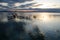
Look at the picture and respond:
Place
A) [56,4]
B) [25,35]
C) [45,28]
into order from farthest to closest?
Result: [56,4] → [45,28] → [25,35]

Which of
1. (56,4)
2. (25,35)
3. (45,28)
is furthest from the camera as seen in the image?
(56,4)

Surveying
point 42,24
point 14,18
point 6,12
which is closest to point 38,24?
point 42,24

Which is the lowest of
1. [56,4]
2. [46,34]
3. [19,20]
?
[46,34]

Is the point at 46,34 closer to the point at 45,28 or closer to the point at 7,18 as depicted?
the point at 45,28

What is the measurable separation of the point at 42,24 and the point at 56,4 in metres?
0.49

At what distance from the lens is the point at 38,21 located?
2928 millimetres

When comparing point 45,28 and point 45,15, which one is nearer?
point 45,28

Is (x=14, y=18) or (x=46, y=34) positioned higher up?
(x=14, y=18)

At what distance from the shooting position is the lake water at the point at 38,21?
106 inches

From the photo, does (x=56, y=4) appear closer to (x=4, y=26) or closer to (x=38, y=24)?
(x=38, y=24)

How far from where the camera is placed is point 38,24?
2.85 meters

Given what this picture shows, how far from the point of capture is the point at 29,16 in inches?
117

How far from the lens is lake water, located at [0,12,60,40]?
2.71 meters

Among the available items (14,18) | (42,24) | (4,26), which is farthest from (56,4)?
(4,26)
